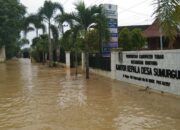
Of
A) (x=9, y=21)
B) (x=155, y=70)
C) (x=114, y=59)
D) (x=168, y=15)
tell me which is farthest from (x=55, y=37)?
(x=168, y=15)

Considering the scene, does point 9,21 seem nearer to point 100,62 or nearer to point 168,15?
point 100,62

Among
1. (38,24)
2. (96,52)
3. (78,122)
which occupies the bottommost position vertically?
(78,122)

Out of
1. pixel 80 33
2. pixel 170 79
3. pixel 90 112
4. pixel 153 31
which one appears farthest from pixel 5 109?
pixel 153 31

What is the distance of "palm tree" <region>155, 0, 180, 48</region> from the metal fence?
12.3 metres

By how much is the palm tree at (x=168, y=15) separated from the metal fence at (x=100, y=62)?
40.4 feet

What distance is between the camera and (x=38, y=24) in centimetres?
4241

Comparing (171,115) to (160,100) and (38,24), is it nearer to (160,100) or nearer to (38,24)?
(160,100)

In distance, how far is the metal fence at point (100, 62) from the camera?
22.5m

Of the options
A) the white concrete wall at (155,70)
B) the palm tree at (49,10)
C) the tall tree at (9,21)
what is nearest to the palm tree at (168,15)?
the white concrete wall at (155,70)

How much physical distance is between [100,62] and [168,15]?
15.1m

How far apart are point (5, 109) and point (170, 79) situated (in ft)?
19.2

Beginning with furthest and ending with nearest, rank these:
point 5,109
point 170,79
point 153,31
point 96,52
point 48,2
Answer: point 48,2
point 153,31
point 96,52
point 170,79
point 5,109

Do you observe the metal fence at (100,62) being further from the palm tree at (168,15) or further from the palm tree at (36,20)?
the palm tree at (36,20)

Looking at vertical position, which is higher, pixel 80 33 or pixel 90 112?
pixel 80 33
